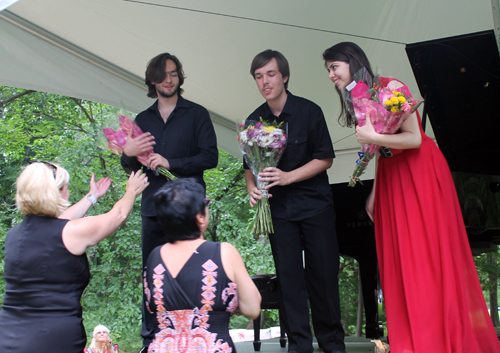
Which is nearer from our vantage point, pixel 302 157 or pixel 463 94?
pixel 302 157

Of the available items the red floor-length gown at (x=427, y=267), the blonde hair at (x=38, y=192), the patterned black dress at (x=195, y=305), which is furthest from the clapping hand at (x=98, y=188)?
the red floor-length gown at (x=427, y=267)

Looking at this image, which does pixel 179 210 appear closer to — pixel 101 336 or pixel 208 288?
pixel 208 288

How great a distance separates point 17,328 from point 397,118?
6.86ft

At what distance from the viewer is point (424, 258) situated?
2.46 metres

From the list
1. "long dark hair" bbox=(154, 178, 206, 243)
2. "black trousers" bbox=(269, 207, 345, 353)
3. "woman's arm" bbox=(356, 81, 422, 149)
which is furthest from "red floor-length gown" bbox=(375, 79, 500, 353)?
"long dark hair" bbox=(154, 178, 206, 243)

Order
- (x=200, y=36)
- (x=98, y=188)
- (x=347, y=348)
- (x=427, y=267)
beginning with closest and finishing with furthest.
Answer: (x=427, y=267) → (x=98, y=188) → (x=347, y=348) → (x=200, y=36)

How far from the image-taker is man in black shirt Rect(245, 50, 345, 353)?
289 centimetres

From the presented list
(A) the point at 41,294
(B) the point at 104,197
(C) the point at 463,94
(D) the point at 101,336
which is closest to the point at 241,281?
(A) the point at 41,294

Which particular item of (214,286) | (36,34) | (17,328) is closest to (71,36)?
(36,34)

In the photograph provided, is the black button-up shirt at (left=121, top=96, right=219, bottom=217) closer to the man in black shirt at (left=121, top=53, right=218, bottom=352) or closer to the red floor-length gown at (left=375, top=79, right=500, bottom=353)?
the man in black shirt at (left=121, top=53, right=218, bottom=352)

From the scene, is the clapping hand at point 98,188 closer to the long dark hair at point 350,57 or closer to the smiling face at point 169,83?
the smiling face at point 169,83

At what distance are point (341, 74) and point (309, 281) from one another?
4.38 feet

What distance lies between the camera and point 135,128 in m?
3.05

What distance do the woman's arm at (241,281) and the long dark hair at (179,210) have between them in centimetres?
17
